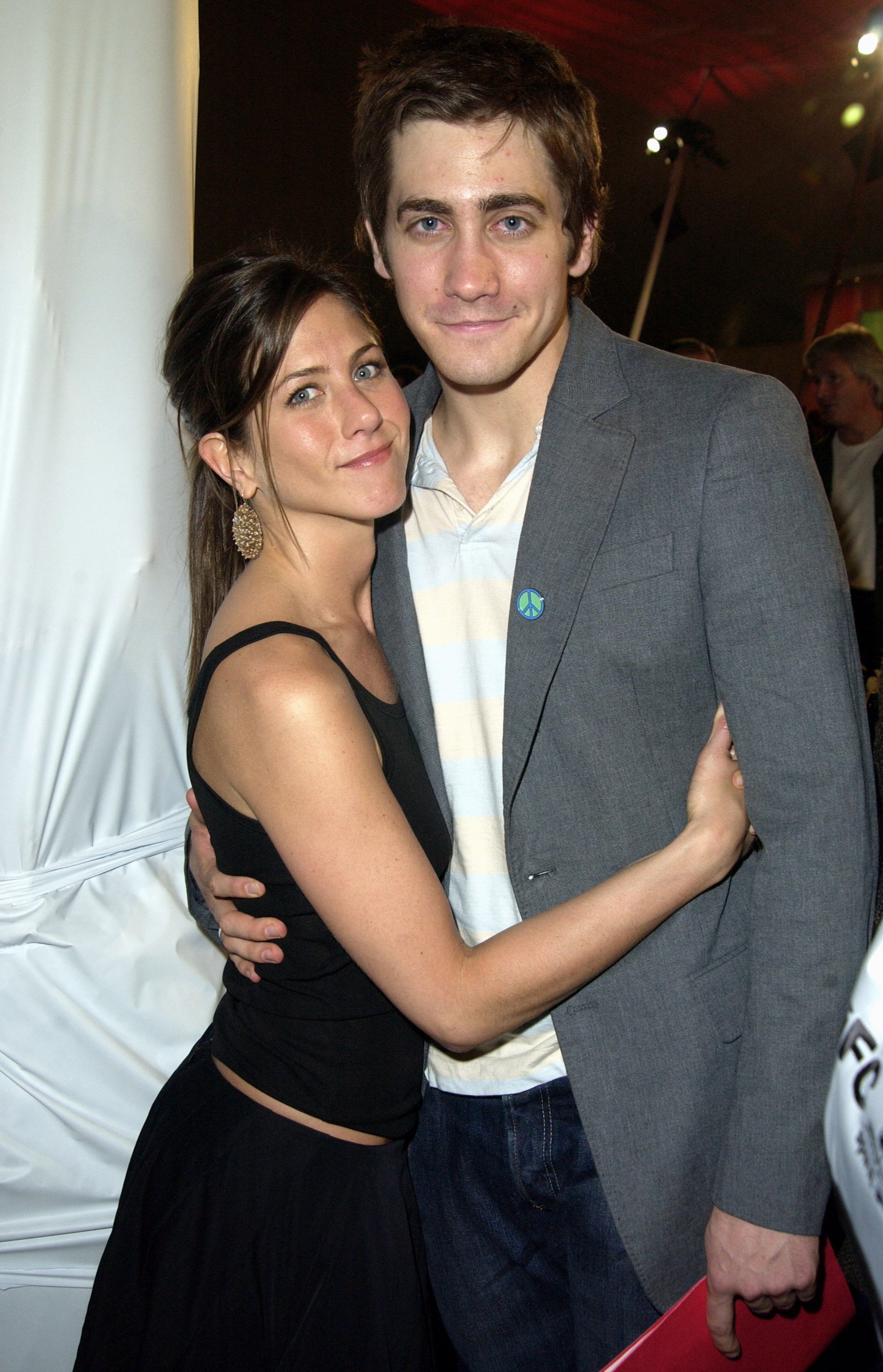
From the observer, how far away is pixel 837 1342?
2.02 m

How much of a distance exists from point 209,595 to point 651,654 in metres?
0.79

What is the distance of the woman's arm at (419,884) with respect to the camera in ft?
3.87

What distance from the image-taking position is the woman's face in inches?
56.3

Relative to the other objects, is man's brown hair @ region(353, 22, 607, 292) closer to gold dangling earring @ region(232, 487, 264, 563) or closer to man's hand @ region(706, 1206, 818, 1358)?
gold dangling earring @ region(232, 487, 264, 563)

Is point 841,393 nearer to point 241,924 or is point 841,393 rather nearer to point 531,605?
point 531,605

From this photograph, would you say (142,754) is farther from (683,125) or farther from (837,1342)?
(683,125)

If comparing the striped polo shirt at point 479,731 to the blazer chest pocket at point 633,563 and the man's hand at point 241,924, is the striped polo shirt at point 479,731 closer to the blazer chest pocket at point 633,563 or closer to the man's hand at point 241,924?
the blazer chest pocket at point 633,563

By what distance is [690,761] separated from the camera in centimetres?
126

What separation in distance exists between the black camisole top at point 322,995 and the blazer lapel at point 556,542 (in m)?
0.17

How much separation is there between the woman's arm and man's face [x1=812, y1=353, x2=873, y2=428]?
3558mm

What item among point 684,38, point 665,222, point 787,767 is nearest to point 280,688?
point 787,767

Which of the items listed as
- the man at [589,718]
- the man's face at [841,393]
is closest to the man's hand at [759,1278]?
the man at [589,718]

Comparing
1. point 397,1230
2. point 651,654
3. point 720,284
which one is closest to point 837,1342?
point 397,1230

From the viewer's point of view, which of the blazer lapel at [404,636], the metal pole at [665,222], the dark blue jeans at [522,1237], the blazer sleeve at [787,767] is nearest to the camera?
the blazer sleeve at [787,767]
